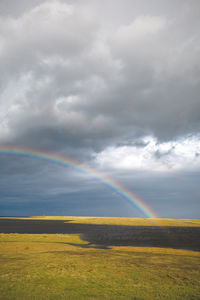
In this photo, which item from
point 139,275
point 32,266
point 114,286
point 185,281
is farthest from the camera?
point 32,266

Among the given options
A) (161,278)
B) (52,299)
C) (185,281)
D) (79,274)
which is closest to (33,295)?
(52,299)

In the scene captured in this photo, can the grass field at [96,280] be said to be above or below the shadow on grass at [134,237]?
above

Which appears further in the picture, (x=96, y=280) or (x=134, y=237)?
(x=134, y=237)

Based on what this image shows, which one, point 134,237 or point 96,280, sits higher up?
point 96,280

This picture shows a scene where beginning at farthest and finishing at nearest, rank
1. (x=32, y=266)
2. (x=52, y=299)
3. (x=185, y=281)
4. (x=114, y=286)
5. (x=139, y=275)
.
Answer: (x=32, y=266) → (x=139, y=275) → (x=185, y=281) → (x=114, y=286) → (x=52, y=299)

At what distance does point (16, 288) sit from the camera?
16156 mm

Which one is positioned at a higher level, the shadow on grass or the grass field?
the grass field

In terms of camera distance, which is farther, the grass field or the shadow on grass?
the shadow on grass

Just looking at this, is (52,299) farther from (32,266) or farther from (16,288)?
(32,266)

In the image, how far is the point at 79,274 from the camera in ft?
65.5

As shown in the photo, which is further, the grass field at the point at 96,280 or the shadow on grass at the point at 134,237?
the shadow on grass at the point at 134,237

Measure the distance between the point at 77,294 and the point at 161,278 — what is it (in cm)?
771

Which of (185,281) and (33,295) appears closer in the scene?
(33,295)

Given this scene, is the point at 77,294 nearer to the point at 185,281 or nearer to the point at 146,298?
the point at 146,298
